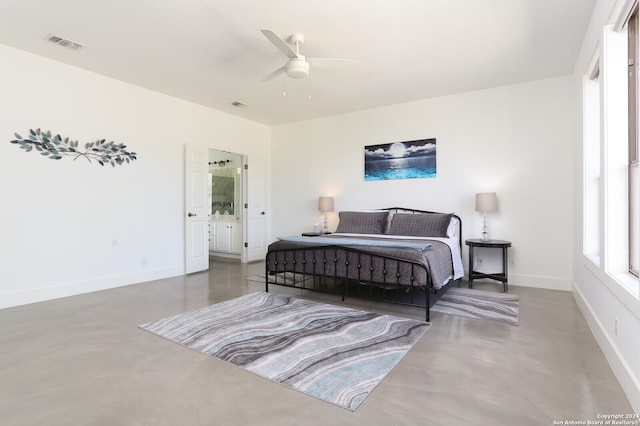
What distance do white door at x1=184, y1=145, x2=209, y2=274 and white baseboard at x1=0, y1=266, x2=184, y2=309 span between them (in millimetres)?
382

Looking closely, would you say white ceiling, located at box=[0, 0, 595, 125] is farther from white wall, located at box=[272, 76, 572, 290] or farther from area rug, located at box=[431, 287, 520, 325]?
area rug, located at box=[431, 287, 520, 325]

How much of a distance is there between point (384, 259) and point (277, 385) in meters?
1.76

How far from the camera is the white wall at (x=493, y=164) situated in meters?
4.48

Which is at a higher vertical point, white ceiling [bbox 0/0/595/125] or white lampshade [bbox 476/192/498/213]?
white ceiling [bbox 0/0/595/125]

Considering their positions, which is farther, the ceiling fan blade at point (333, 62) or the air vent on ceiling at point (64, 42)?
the air vent on ceiling at point (64, 42)

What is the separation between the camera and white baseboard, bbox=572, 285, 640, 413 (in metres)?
1.81

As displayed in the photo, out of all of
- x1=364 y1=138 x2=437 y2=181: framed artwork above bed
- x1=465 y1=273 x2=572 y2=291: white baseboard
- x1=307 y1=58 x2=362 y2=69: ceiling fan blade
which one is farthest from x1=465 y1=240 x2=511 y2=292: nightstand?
x1=307 y1=58 x2=362 y2=69: ceiling fan blade

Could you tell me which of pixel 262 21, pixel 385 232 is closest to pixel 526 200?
pixel 385 232

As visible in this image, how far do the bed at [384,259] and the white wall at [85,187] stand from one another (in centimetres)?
212

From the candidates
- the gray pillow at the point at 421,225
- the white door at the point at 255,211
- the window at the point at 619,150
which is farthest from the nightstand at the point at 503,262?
the white door at the point at 255,211

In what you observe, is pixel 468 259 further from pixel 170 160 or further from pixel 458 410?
pixel 170 160

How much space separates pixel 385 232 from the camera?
519 cm

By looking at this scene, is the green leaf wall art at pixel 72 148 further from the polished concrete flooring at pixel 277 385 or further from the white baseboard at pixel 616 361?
the white baseboard at pixel 616 361

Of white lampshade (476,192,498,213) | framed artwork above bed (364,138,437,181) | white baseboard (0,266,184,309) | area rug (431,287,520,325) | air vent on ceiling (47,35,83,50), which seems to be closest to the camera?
area rug (431,287,520,325)
